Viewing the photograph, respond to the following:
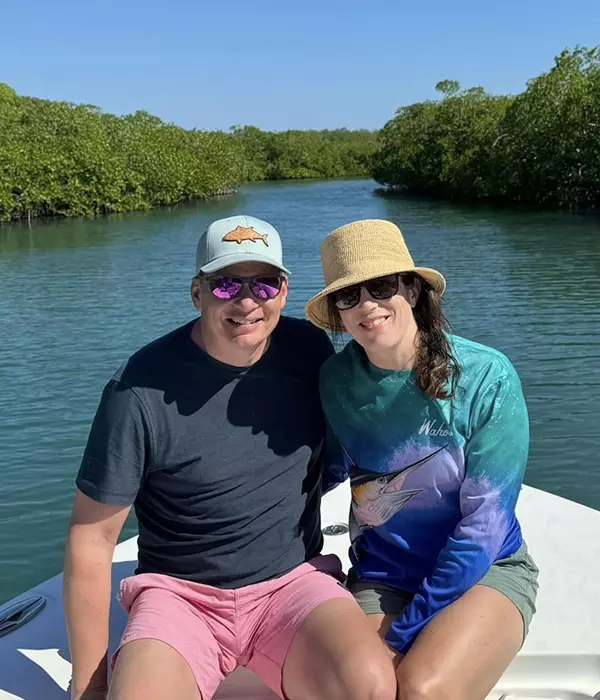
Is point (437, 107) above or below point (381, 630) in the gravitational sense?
above

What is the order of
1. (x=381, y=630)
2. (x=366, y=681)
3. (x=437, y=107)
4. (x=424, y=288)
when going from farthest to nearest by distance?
1. (x=437, y=107)
2. (x=424, y=288)
3. (x=381, y=630)
4. (x=366, y=681)

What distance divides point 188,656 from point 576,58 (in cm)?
3553

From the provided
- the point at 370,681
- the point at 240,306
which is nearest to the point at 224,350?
the point at 240,306

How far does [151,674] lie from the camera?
2039mm

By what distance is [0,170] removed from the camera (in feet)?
112

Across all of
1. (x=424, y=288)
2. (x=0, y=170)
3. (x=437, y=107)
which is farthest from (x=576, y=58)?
(x=424, y=288)

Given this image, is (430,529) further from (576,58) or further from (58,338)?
(576,58)

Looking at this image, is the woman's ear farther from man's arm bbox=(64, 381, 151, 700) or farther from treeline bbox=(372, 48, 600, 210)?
treeline bbox=(372, 48, 600, 210)

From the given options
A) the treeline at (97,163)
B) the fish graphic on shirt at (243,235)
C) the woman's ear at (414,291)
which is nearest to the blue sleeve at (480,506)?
the woman's ear at (414,291)

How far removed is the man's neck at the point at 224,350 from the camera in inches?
92.9

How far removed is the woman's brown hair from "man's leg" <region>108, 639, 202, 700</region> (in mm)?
1000

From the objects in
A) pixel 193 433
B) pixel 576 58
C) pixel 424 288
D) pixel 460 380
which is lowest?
pixel 193 433

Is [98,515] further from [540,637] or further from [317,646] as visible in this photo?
[540,637]

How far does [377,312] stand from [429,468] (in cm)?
47
